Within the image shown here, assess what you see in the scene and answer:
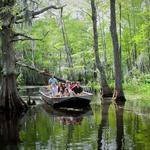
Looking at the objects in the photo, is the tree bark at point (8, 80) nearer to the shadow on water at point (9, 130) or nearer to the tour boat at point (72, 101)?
the shadow on water at point (9, 130)

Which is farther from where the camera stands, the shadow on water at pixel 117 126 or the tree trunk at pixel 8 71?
the tree trunk at pixel 8 71

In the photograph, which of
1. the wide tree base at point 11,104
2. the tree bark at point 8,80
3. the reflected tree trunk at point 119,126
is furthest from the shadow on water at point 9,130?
the reflected tree trunk at point 119,126

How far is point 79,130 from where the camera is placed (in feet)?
49.3

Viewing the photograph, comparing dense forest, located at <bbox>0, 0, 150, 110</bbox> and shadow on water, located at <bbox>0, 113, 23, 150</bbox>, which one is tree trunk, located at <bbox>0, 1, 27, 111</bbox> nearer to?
dense forest, located at <bbox>0, 0, 150, 110</bbox>

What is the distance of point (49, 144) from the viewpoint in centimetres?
1257

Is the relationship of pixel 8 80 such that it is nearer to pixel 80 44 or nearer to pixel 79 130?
pixel 79 130

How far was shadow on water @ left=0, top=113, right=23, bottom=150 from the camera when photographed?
13.0m

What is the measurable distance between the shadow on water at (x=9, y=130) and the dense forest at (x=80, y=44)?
184 cm

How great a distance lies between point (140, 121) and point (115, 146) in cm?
474

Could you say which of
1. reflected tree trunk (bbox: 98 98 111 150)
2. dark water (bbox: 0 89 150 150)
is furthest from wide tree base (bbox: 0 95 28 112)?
reflected tree trunk (bbox: 98 98 111 150)

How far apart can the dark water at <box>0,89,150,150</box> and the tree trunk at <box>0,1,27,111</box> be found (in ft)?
4.17

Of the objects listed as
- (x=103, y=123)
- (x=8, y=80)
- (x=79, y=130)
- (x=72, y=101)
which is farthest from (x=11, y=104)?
(x=79, y=130)

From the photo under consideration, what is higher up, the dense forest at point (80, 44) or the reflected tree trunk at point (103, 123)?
the dense forest at point (80, 44)

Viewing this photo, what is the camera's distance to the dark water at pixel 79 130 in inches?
484
